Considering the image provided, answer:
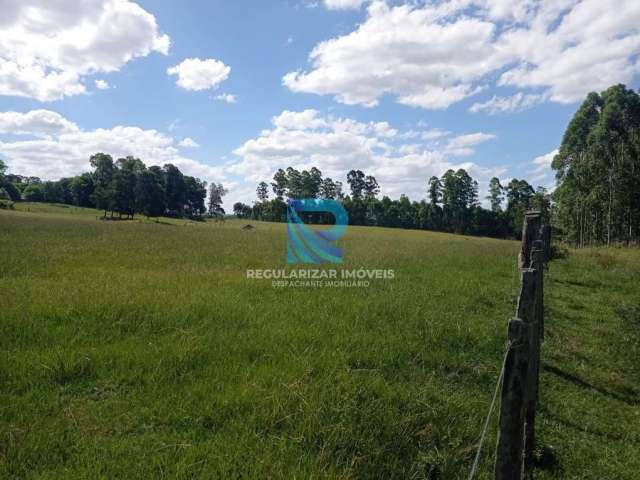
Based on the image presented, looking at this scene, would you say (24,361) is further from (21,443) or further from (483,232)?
(483,232)

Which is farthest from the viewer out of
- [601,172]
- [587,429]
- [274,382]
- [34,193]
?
[34,193]

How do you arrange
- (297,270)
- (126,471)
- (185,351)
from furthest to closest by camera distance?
(297,270) → (185,351) → (126,471)

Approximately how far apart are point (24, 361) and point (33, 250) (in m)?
11.5

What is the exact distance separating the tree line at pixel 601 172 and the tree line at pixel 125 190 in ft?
218

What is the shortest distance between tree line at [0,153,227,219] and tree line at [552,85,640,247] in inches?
2612

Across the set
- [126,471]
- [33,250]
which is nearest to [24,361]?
[126,471]

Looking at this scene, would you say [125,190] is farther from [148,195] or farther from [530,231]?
[530,231]

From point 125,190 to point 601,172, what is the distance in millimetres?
69206

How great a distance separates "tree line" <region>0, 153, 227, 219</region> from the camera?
66062mm

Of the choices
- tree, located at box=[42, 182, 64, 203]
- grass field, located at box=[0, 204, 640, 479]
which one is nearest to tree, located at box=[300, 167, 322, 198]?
tree, located at box=[42, 182, 64, 203]

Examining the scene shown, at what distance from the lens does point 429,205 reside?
302 feet

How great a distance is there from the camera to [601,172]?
40688 millimetres

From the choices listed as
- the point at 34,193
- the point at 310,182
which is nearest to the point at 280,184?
the point at 310,182

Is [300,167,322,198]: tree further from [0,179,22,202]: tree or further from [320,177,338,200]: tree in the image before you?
[0,179,22,202]: tree
